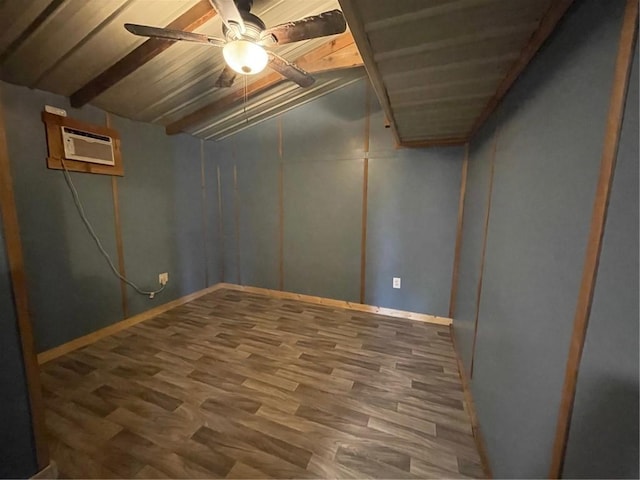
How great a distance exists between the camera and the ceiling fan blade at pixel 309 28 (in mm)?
1312

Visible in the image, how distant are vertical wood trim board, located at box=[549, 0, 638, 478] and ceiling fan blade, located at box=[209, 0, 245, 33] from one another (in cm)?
146

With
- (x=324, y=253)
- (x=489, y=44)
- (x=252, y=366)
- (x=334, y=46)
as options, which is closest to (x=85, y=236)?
(x=252, y=366)

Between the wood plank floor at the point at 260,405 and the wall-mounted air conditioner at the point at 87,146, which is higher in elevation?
the wall-mounted air conditioner at the point at 87,146

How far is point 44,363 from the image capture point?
2.21 m

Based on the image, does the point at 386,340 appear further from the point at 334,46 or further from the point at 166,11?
the point at 166,11

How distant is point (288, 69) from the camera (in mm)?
1828

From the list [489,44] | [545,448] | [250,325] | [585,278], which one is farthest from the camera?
[250,325]

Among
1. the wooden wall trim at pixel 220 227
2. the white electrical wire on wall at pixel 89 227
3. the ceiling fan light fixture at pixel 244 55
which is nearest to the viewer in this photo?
the ceiling fan light fixture at pixel 244 55

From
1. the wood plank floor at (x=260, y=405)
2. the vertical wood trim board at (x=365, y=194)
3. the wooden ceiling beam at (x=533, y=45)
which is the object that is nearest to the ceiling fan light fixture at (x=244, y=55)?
the wooden ceiling beam at (x=533, y=45)

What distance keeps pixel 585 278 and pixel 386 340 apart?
2216 mm

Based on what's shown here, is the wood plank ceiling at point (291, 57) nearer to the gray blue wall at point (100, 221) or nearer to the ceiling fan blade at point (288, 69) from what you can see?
the gray blue wall at point (100, 221)

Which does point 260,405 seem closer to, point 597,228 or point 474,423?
point 474,423

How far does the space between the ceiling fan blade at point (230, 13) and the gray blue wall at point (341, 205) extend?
2006 mm

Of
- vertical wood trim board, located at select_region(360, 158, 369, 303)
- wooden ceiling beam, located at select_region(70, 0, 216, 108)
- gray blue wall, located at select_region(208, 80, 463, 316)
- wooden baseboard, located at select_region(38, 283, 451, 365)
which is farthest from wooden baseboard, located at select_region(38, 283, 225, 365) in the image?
vertical wood trim board, located at select_region(360, 158, 369, 303)
